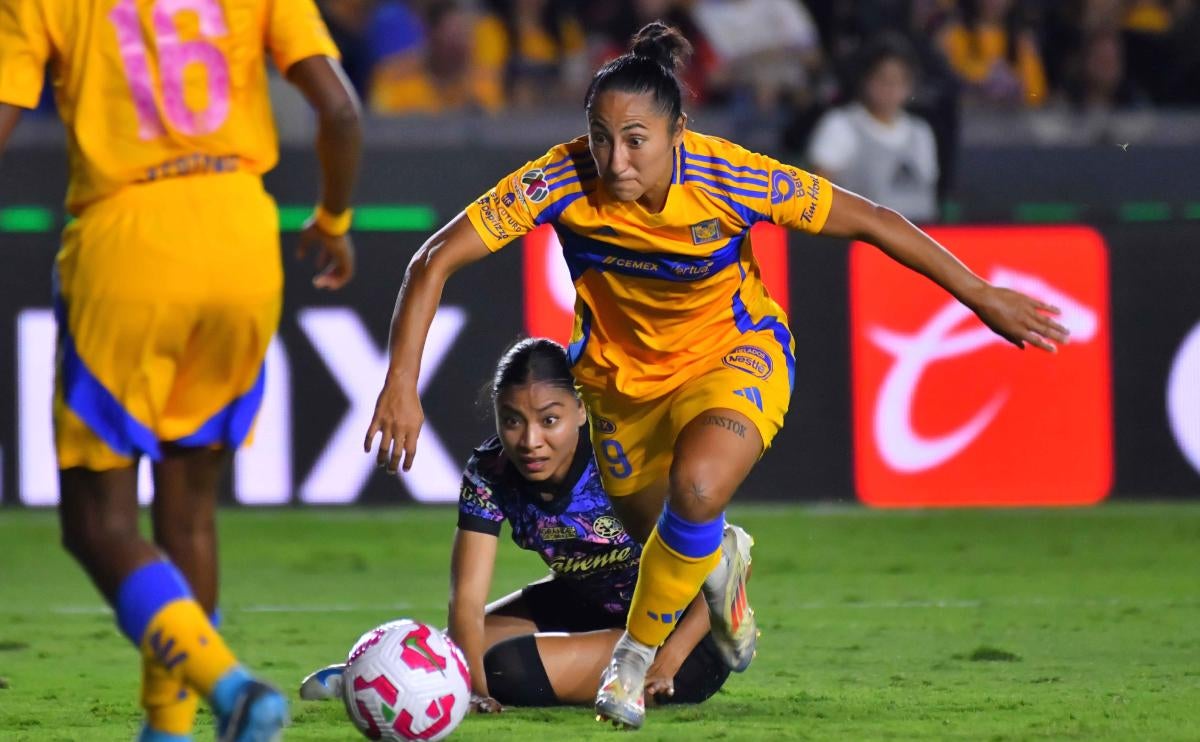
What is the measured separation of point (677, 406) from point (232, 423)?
4.93 feet

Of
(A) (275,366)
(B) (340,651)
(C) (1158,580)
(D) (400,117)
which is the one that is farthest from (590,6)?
(B) (340,651)

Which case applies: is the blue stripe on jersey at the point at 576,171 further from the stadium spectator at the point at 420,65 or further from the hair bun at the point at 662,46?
the stadium spectator at the point at 420,65

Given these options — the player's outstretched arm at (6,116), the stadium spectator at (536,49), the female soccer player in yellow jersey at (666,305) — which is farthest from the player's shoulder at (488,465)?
the stadium spectator at (536,49)

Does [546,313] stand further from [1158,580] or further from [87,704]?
[87,704]

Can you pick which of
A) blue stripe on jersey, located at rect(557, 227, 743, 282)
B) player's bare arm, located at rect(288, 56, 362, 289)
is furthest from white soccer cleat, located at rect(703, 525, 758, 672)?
player's bare arm, located at rect(288, 56, 362, 289)

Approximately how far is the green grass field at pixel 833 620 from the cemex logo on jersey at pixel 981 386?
0.18 meters

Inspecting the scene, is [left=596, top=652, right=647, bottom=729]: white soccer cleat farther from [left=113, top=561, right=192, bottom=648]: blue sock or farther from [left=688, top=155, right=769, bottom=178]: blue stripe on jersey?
[left=113, top=561, right=192, bottom=648]: blue sock

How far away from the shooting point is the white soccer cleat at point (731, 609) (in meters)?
5.13

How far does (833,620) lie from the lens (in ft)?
22.3

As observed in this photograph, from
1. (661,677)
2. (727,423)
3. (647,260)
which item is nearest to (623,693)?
(661,677)

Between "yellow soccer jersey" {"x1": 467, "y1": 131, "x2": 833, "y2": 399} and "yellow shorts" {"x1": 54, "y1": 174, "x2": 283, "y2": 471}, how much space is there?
1.08m

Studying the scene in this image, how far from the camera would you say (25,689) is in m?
5.50

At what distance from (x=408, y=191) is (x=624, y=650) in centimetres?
570

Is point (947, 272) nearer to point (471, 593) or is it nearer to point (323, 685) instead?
point (471, 593)
